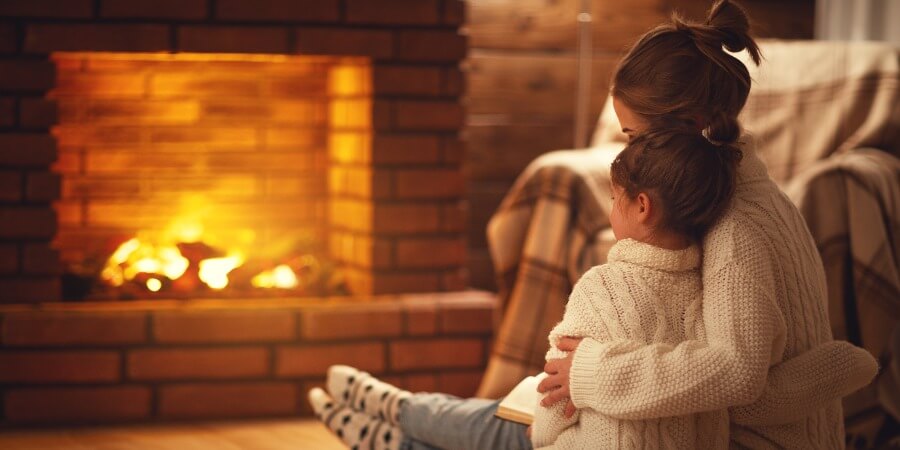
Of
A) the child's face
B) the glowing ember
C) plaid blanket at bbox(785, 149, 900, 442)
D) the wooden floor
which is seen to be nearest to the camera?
the child's face

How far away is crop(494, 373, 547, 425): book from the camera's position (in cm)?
159

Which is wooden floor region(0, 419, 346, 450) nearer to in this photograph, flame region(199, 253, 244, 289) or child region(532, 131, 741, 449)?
flame region(199, 253, 244, 289)

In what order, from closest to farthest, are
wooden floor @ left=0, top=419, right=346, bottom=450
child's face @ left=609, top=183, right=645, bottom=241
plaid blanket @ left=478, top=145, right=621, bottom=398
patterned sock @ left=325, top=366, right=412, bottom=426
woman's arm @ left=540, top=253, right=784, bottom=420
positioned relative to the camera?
woman's arm @ left=540, top=253, right=784, bottom=420 < child's face @ left=609, top=183, right=645, bottom=241 < patterned sock @ left=325, top=366, right=412, bottom=426 < wooden floor @ left=0, top=419, right=346, bottom=450 < plaid blanket @ left=478, top=145, right=621, bottom=398

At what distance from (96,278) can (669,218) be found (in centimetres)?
165

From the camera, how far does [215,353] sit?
8.16 feet

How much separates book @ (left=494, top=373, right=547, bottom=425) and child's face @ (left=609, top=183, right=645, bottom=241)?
32 centimetres

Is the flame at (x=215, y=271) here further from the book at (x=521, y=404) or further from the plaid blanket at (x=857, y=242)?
the plaid blanket at (x=857, y=242)

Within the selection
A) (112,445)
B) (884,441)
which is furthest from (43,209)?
(884,441)

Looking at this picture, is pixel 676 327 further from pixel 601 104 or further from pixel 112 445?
pixel 601 104

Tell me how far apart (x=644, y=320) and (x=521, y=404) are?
13.9 inches

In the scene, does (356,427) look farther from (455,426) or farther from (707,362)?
(707,362)

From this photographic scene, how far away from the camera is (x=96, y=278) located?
255 cm

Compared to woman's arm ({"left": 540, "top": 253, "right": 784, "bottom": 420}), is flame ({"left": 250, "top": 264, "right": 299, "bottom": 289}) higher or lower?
lower

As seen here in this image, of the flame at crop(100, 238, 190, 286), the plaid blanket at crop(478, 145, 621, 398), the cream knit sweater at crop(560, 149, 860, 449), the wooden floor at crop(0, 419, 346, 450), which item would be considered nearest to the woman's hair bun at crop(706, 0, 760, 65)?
the cream knit sweater at crop(560, 149, 860, 449)
